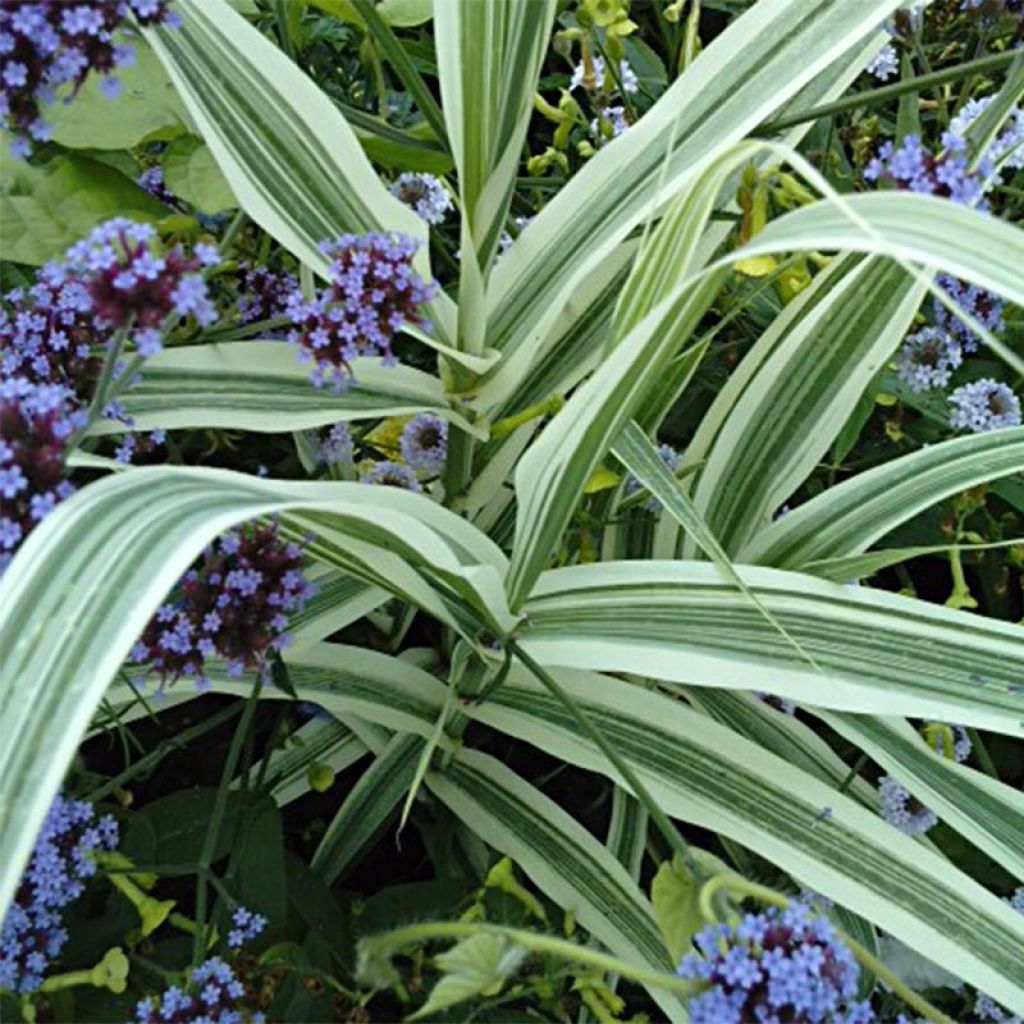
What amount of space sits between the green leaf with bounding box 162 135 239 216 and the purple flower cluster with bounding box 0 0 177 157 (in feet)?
0.48

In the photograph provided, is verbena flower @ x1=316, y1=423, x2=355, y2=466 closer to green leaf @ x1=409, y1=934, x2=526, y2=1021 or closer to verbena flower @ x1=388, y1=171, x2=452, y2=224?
verbena flower @ x1=388, y1=171, x2=452, y2=224

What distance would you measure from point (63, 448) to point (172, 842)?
318mm

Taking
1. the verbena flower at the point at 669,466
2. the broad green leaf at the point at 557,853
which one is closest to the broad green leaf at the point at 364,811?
the broad green leaf at the point at 557,853

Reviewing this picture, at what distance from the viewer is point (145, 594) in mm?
532

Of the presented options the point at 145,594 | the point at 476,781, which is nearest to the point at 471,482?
the point at 476,781

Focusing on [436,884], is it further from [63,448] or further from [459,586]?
[63,448]

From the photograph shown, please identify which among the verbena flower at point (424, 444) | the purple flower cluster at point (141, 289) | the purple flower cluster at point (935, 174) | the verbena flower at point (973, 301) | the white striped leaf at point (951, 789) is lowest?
the white striped leaf at point (951, 789)

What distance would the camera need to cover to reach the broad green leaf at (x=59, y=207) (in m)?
0.84

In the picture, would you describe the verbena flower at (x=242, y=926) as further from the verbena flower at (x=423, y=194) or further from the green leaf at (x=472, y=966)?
the verbena flower at (x=423, y=194)

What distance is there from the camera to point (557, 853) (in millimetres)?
890

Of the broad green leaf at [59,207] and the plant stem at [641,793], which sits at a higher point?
the broad green leaf at [59,207]

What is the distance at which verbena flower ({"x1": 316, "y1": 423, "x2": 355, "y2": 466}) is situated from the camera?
915 millimetres

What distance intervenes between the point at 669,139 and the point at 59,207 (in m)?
0.35

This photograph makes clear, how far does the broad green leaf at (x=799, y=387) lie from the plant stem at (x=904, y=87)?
3.7 inches
